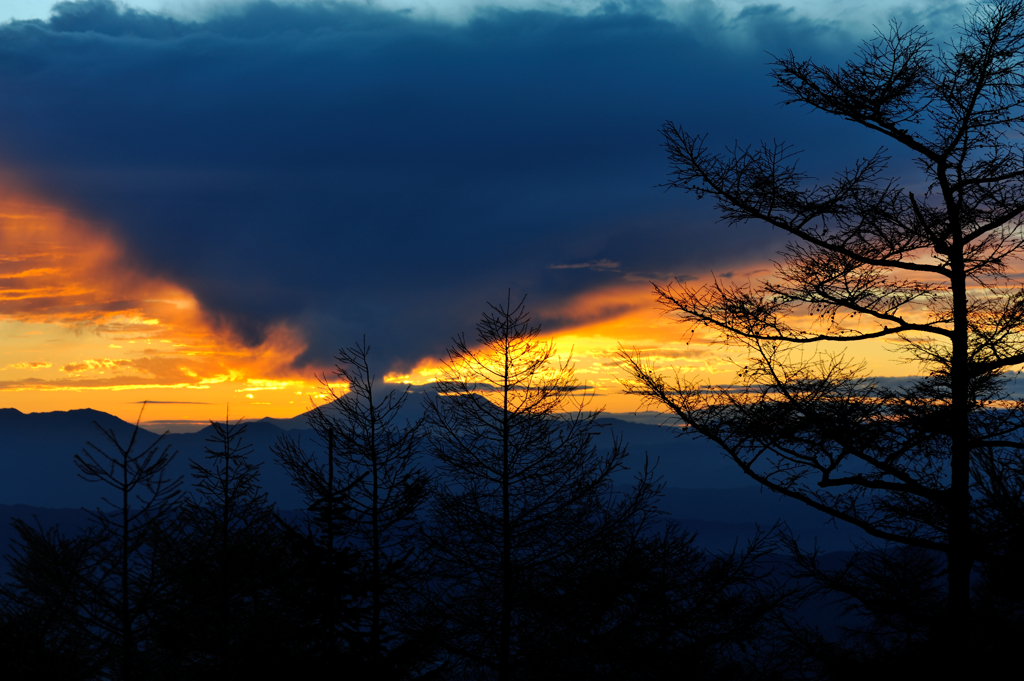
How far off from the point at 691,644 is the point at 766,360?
810 cm

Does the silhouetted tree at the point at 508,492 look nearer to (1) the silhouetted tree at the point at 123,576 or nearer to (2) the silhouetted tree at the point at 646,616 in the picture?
(2) the silhouetted tree at the point at 646,616

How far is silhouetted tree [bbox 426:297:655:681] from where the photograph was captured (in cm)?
1303

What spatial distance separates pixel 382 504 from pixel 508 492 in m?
3.56

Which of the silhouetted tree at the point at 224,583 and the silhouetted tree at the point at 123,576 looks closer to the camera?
the silhouetted tree at the point at 123,576

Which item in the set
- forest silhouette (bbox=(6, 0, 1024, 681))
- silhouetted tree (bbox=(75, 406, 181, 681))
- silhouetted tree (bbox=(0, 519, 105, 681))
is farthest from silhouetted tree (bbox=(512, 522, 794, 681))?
silhouetted tree (bbox=(0, 519, 105, 681))

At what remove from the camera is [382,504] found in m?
15.4

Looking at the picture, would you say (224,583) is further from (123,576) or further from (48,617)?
(48,617)

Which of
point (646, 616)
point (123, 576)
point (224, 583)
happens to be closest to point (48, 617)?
point (123, 576)

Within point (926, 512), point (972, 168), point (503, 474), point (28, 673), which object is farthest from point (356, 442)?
point (972, 168)

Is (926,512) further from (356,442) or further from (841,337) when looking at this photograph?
(356,442)

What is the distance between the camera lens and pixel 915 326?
889 centimetres

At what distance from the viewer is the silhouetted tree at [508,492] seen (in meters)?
13.0

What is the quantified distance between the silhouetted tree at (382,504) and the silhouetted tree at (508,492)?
114 centimetres

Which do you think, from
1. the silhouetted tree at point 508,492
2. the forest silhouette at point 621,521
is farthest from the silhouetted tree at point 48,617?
the silhouetted tree at point 508,492
